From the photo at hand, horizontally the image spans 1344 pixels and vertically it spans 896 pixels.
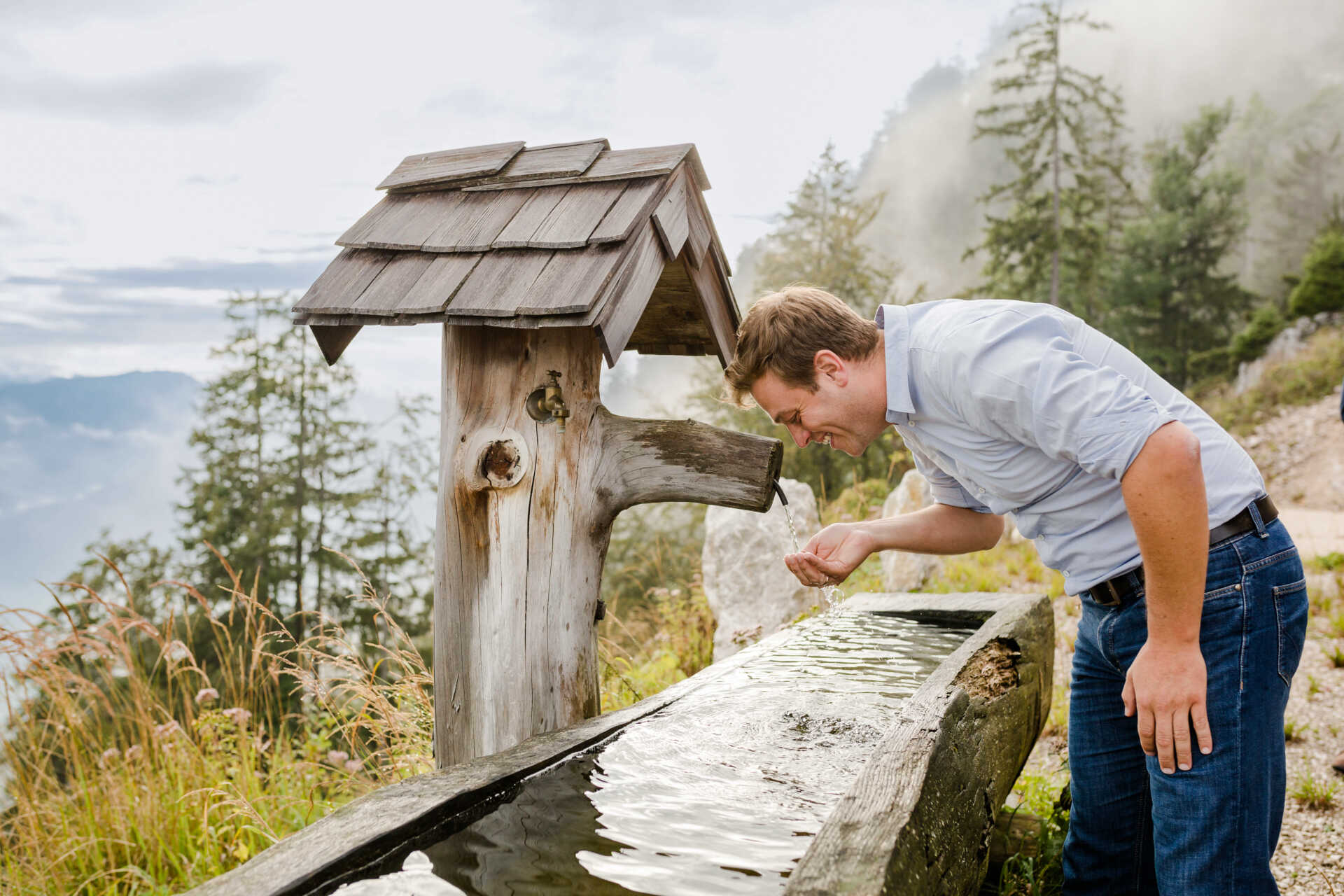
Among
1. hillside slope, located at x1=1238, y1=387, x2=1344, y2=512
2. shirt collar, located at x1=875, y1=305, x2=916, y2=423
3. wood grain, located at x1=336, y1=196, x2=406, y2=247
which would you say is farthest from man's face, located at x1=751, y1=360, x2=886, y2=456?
hillside slope, located at x1=1238, y1=387, x2=1344, y2=512

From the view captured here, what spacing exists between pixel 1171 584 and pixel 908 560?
211 inches

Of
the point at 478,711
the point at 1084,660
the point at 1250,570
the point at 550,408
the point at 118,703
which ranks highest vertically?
the point at 550,408

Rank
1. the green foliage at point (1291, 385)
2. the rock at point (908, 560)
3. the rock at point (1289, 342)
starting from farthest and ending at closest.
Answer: the rock at point (1289, 342), the green foliage at point (1291, 385), the rock at point (908, 560)

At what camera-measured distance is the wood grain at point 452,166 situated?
111 inches

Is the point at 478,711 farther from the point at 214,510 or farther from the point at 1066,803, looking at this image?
the point at 214,510

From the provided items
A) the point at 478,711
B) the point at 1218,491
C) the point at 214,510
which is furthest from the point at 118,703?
the point at 214,510

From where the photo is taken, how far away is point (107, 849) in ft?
10.1

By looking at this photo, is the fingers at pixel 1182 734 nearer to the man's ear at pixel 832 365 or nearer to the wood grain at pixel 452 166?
the man's ear at pixel 832 365

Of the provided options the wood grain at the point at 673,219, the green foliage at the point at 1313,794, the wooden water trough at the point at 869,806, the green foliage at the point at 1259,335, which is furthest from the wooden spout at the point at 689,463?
the green foliage at the point at 1259,335

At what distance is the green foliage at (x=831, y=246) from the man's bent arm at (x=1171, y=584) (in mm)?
10404

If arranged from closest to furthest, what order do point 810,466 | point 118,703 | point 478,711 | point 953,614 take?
point 478,711
point 118,703
point 953,614
point 810,466

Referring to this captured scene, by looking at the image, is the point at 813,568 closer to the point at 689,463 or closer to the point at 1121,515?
the point at 689,463

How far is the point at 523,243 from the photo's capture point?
247 centimetres

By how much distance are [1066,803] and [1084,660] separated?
1.22m
